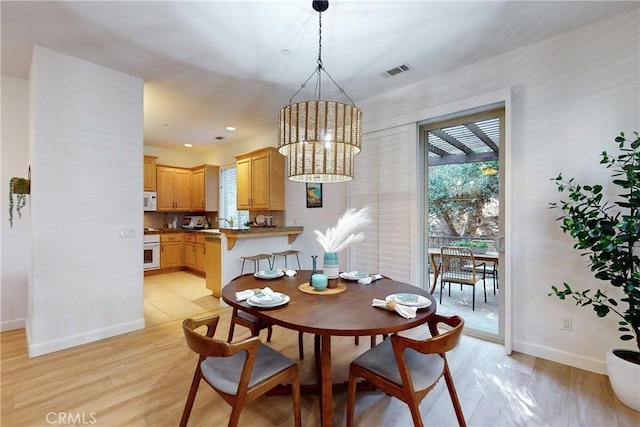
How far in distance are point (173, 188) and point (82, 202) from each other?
3890 millimetres

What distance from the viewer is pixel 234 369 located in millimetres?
1534

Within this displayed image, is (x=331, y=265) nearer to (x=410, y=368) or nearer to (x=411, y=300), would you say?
(x=411, y=300)

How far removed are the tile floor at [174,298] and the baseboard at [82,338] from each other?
0.19m

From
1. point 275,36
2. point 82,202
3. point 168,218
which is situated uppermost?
point 275,36

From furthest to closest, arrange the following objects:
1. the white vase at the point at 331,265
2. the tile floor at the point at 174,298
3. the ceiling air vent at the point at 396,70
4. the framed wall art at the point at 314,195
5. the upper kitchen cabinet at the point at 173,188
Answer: the upper kitchen cabinet at the point at 173,188
the framed wall art at the point at 314,195
the tile floor at the point at 174,298
the ceiling air vent at the point at 396,70
the white vase at the point at 331,265

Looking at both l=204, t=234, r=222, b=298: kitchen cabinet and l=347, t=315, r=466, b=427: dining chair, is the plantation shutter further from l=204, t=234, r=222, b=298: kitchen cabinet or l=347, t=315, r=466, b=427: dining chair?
l=204, t=234, r=222, b=298: kitchen cabinet

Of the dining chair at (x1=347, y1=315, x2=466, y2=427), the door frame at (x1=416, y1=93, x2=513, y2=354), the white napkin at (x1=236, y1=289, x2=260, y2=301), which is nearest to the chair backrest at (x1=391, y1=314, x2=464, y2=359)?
the dining chair at (x1=347, y1=315, x2=466, y2=427)

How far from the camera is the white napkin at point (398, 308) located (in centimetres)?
156

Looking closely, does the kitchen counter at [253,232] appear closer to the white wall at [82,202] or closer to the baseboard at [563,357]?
the white wall at [82,202]

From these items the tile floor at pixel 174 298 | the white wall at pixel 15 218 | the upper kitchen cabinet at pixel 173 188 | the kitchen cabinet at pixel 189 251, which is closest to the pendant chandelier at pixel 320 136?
the tile floor at pixel 174 298

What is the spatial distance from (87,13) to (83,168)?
136 centimetres

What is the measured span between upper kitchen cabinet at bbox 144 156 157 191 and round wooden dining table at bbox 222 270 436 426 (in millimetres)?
4888

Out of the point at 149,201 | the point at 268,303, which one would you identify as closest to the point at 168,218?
the point at 149,201

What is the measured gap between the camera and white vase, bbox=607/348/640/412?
1803 millimetres
